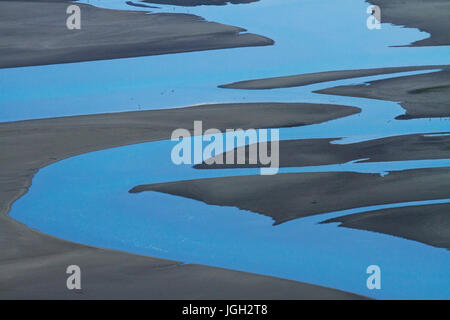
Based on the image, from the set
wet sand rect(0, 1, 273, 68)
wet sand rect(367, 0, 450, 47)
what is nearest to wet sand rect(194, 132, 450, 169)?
wet sand rect(367, 0, 450, 47)

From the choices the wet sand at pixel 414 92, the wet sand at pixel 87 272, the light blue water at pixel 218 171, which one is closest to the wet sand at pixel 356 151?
the light blue water at pixel 218 171

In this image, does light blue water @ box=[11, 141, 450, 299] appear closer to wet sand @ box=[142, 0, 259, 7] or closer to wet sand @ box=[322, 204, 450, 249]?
wet sand @ box=[322, 204, 450, 249]

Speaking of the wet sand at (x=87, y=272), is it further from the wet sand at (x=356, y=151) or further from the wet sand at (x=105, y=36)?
the wet sand at (x=105, y=36)

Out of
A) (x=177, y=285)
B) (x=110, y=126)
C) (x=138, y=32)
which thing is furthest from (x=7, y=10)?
(x=177, y=285)

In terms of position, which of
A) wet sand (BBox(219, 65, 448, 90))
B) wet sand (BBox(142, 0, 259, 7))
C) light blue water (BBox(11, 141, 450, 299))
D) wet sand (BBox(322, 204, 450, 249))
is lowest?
light blue water (BBox(11, 141, 450, 299))
